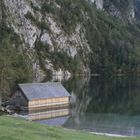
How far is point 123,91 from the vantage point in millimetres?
127938

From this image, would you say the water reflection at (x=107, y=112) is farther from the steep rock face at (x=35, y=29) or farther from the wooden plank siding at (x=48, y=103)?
the steep rock face at (x=35, y=29)

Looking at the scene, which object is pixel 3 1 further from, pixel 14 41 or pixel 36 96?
pixel 36 96

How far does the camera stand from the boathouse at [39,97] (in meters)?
79.0

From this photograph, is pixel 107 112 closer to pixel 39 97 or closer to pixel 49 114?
pixel 49 114

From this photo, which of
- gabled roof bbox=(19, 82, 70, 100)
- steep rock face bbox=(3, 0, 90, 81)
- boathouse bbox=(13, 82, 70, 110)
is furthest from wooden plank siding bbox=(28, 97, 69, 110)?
steep rock face bbox=(3, 0, 90, 81)

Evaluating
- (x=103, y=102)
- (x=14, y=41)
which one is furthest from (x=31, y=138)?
(x=14, y=41)

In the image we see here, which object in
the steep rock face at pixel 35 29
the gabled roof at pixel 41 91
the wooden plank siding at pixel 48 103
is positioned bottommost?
the wooden plank siding at pixel 48 103

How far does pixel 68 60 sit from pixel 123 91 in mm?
68738

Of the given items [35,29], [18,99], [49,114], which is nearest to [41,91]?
[18,99]

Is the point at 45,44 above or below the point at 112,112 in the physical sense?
above

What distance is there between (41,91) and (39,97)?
2447mm

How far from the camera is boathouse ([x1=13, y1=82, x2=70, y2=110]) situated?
79.0m

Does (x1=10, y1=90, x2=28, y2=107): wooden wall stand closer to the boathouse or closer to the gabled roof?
the boathouse

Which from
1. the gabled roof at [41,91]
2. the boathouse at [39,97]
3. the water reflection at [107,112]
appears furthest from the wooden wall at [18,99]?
the water reflection at [107,112]
